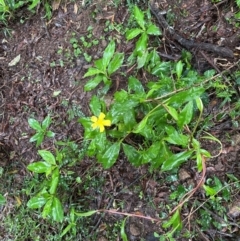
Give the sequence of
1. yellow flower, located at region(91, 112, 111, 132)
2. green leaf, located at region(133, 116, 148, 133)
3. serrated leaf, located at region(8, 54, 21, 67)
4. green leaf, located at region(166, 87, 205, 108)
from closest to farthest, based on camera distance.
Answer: green leaf, located at region(166, 87, 205, 108) → green leaf, located at region(133, 116, 148, 133) → yellow flower, located at region(91, 112, 111, 132) → serrated leaf, located at region(8, 54, 21, 67)

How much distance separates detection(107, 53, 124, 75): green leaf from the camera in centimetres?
254

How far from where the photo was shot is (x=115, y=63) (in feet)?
8.36

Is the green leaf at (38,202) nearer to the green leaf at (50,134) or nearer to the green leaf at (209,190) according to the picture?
the green leaf at (50,134)

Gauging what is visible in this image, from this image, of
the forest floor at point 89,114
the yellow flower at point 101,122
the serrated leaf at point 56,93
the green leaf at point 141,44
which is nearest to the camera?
the yellow flower at point 101,122

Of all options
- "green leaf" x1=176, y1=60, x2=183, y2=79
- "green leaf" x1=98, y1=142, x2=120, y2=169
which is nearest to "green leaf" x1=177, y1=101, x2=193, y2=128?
"green leaf" x1=176, y1=60, x2=183, y2=79

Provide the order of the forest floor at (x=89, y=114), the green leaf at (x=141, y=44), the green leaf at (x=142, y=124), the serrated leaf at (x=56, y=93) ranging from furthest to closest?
the serrated leaf at (x=56, y=93) < the green leaf at (x=141, y=44) < the forest floor at (x=89, y=114) < the green leaf at (x=142, y=124)

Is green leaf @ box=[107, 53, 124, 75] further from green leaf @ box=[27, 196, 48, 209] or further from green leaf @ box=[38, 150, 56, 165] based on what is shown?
green leaf @ box=[27, 196, 48, 209]

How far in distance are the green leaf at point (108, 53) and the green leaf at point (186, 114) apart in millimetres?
683

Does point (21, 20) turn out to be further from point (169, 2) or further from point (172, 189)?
point (172, 189)

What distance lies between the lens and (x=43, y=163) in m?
2.60

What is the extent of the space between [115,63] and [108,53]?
8cm

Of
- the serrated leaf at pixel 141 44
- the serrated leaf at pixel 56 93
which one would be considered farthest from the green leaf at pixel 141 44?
the serrated leaf at pixel 56 93

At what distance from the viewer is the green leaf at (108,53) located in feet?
8.34

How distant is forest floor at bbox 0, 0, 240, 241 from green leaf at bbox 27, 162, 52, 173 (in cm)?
20
